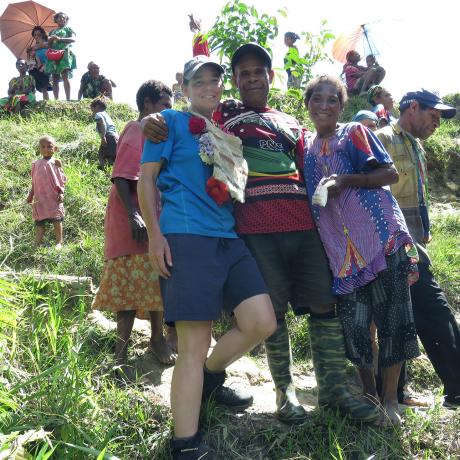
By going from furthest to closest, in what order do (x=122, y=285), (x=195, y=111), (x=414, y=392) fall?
(x=414, y=392) < (x=122, y=285) < (x=195, y=111)

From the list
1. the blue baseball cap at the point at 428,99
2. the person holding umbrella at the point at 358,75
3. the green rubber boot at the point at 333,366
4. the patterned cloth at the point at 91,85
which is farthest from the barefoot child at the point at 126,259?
the patterned cloth at the point at 91,85

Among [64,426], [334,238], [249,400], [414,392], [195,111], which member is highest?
[195,111]

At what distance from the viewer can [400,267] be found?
2.39 metres

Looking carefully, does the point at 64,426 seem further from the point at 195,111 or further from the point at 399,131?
the point at 399,131

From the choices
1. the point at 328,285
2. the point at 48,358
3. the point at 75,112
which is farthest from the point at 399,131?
the point at 75,112

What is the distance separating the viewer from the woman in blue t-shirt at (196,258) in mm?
2027

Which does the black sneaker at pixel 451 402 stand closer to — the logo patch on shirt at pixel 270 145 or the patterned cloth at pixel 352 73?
the logo patch on shirt at pixel 270 145

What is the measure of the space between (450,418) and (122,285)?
1.90m

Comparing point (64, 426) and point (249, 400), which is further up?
point (64, 426)

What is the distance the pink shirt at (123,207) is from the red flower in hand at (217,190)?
0.78 metres

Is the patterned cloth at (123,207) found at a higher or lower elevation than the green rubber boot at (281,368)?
higher

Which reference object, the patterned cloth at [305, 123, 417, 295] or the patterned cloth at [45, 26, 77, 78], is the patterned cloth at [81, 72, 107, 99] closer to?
the patterned cloth at [45, 26, 77, 78]

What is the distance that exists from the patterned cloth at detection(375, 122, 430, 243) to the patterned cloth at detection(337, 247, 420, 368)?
531 millimetres

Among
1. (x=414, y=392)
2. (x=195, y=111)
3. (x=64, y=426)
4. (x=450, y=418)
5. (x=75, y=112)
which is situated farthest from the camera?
(x=75, y=112)
